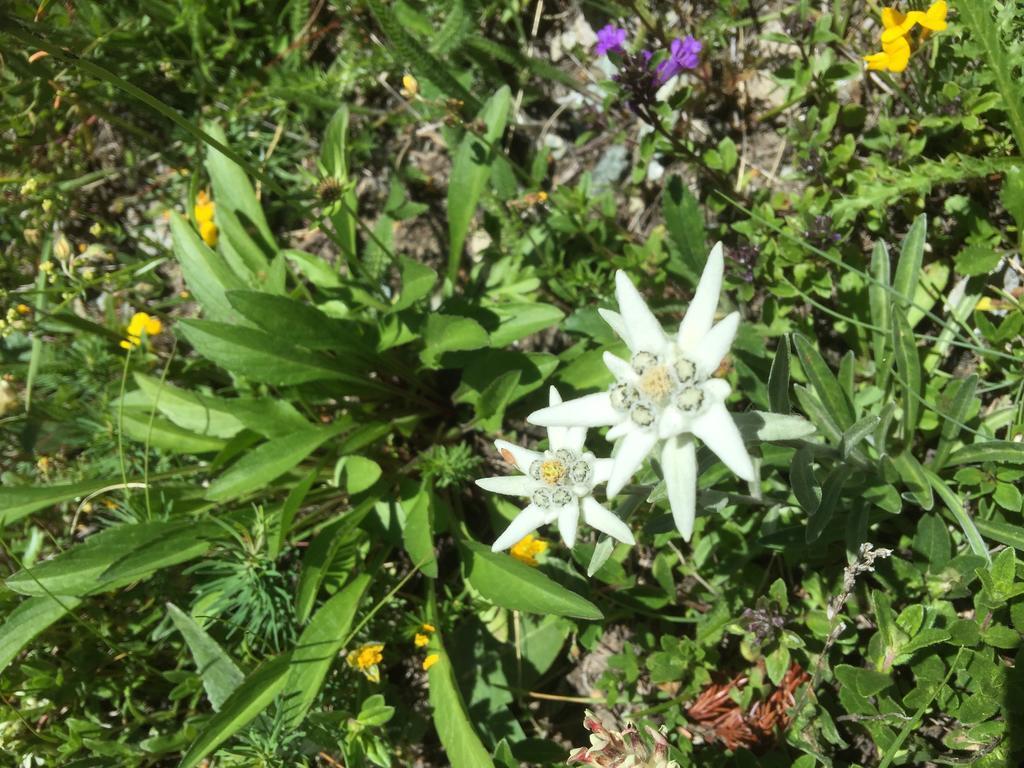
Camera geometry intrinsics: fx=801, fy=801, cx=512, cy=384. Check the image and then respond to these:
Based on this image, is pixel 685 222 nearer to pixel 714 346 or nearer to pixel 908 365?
pixel 908 365

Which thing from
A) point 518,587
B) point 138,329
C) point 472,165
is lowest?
point 518,587

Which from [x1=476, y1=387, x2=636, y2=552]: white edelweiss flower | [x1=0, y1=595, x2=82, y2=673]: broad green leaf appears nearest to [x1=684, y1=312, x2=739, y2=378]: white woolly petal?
[x1=476, y1=387, x2=636, y2=552]: white edelweiss flower

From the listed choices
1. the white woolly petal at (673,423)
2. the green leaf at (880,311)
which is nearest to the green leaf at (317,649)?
the white woolly petal at (673,423)

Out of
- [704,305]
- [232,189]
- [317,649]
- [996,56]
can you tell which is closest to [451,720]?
[317,649]

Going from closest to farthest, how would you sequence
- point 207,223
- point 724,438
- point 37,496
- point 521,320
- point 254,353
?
point 724,438
point 254,353
point 521,320
point 37,496
point 207,223

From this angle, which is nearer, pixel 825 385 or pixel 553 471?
pixel 553 471

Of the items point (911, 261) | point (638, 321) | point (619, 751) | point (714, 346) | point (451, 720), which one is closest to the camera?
point (714, 346)

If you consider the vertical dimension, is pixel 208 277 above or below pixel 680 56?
above

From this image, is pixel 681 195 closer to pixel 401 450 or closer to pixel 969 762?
pixel 401 450
